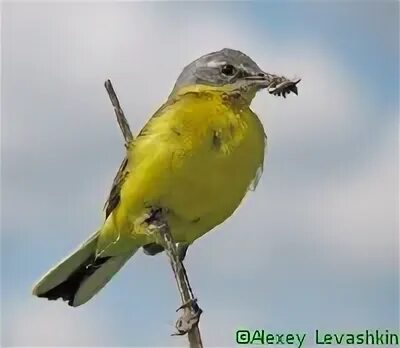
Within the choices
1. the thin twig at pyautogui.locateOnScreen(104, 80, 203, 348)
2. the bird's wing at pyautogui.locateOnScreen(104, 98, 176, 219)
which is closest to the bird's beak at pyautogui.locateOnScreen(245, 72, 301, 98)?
the bird's wing at pyautogui.locateOnScreen(104, 98, 176, 219)

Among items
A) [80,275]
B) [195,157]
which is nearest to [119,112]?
[195,157]

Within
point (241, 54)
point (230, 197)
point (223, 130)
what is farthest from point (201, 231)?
point (241, 54)

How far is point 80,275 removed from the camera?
1731 millimetres

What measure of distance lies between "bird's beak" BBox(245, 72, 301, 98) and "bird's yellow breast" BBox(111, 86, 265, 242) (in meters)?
0.05

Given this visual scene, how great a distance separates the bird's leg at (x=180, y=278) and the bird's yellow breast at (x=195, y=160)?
0.07ft

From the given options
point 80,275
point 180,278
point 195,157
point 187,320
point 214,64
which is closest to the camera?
point 180,278

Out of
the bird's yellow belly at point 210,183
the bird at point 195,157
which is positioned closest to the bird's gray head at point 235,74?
the bird at point 195,157

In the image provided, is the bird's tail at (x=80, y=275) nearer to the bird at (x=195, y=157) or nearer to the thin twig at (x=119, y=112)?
the bird at (x=195, y=157)

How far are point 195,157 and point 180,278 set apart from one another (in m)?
0.32

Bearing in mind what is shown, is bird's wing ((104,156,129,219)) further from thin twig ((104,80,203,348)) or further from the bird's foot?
the bird's foot

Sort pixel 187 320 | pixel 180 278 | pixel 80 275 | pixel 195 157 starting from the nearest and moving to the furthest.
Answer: pixel 180 278 → pixel 187 320 → pixel 195 157 → pixel 80 275

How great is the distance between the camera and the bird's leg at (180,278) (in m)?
1.28

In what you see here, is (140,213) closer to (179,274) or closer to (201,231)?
(201,231)

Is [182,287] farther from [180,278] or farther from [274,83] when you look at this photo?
[274,83]
